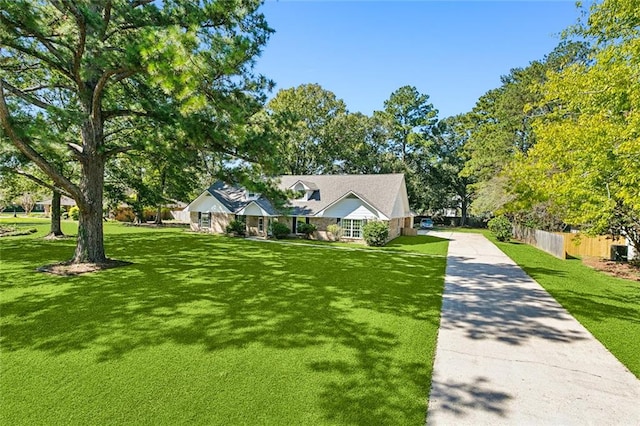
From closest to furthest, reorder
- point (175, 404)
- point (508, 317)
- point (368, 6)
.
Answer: point (175, 404), point (508, 317), point (368, 6)

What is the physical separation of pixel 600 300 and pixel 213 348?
10666mm

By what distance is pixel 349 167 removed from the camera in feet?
146

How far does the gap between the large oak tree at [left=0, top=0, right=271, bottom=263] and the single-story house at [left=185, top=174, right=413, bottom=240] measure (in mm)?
12837

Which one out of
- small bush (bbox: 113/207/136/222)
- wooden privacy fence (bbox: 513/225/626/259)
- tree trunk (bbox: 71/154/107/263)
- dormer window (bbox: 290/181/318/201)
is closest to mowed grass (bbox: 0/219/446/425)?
tree trunk (bbox: 71/154/107/263)

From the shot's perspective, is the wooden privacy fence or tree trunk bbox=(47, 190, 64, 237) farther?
tree trunk bbox=(47, 190, 64, 237)

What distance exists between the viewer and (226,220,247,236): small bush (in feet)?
88.6

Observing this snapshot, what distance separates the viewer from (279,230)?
25.8 m

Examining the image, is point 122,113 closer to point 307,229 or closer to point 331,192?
point 307,229

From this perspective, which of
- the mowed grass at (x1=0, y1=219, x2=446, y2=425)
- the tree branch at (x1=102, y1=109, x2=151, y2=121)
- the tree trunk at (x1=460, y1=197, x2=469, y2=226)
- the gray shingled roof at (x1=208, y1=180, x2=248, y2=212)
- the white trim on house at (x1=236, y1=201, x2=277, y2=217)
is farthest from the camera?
the tree trunk at (x1=460, y1=197, x2=469, y2=226)

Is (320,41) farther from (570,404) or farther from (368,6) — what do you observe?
(570,404)

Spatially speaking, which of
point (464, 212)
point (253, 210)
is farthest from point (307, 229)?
point (464, 212)

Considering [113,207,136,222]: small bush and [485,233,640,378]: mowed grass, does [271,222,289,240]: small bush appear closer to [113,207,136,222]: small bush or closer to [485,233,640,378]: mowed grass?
[485,233,640,378]: mowed grass

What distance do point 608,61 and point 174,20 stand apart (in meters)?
12.6

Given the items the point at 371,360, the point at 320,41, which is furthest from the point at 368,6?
the point at 371,360
